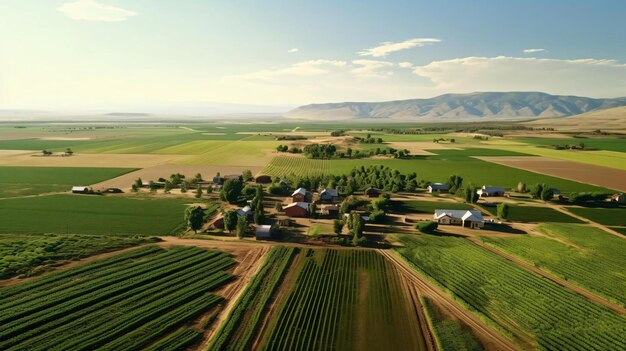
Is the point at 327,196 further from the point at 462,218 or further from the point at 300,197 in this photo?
the point at 462,218

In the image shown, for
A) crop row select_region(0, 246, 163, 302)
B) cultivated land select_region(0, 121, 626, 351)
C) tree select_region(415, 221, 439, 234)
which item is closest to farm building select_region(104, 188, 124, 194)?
cultivated land select_region(0, 121, 626, 351)

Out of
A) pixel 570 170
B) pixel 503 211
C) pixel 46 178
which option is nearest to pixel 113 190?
pixel 46 178

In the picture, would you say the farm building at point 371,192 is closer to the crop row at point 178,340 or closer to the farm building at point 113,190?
the farm building at point 113,190

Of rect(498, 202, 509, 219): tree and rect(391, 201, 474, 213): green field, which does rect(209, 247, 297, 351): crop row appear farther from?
rect(498, 202, 509, 219): tree

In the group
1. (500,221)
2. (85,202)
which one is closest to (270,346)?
(500,221)

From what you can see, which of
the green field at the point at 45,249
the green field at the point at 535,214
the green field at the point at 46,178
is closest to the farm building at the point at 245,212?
the green field at the point at 45,249

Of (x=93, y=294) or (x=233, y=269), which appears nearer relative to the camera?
(x=93, y=294)

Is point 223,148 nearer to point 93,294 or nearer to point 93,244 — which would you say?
point 93,244
